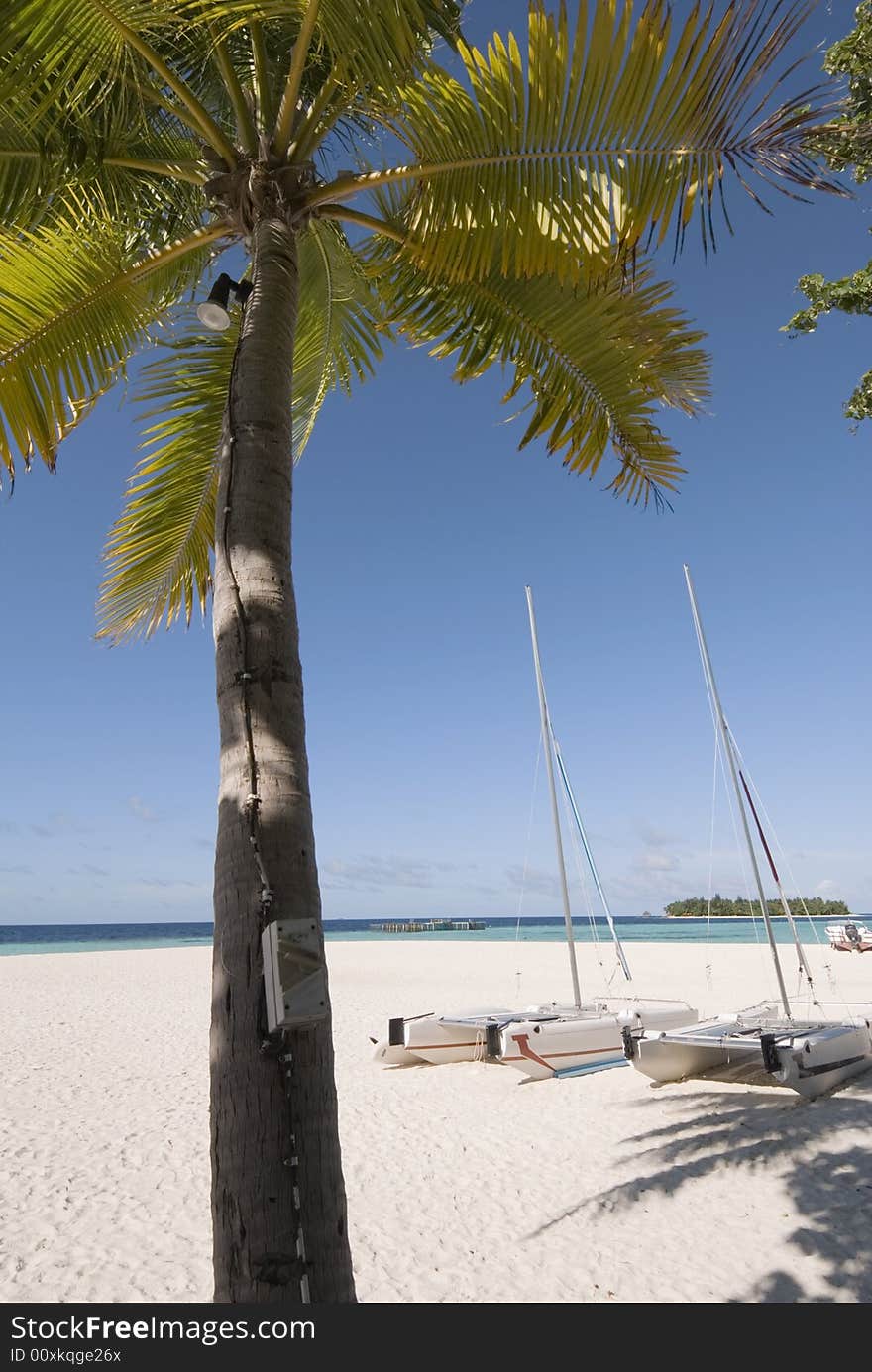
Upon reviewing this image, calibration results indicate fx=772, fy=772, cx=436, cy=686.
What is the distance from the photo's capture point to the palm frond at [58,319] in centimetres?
375

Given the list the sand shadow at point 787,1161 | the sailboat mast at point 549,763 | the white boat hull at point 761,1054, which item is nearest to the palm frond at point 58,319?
the sand shadow at point 787,1161

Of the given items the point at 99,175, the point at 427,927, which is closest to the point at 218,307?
the point at 99,175

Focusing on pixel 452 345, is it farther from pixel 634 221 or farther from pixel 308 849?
pixel 308 849

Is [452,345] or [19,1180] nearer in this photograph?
[452,345]

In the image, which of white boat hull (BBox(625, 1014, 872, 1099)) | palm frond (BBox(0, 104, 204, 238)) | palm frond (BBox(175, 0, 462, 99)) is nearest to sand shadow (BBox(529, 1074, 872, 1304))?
white boat hull (BBox(625, 1014, 872, 1099))

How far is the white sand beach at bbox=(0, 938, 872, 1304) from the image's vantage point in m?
5.02

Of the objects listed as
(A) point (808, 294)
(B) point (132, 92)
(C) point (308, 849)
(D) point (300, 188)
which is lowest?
(C) point (308, 849)

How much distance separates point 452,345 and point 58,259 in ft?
7.42

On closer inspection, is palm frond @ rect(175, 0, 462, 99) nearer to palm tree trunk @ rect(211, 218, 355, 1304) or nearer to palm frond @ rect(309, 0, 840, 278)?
palm frond @ rect(309, 0, 840, 278)

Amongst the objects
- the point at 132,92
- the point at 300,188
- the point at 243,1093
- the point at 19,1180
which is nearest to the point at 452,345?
the point at 300,188

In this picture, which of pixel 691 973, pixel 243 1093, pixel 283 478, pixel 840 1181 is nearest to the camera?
pixel 243 1093

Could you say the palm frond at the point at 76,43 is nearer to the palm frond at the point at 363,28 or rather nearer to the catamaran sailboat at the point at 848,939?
the palm frond at the point at 363,28

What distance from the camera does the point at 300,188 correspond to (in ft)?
13.0

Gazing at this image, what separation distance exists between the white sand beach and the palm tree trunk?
345cm
